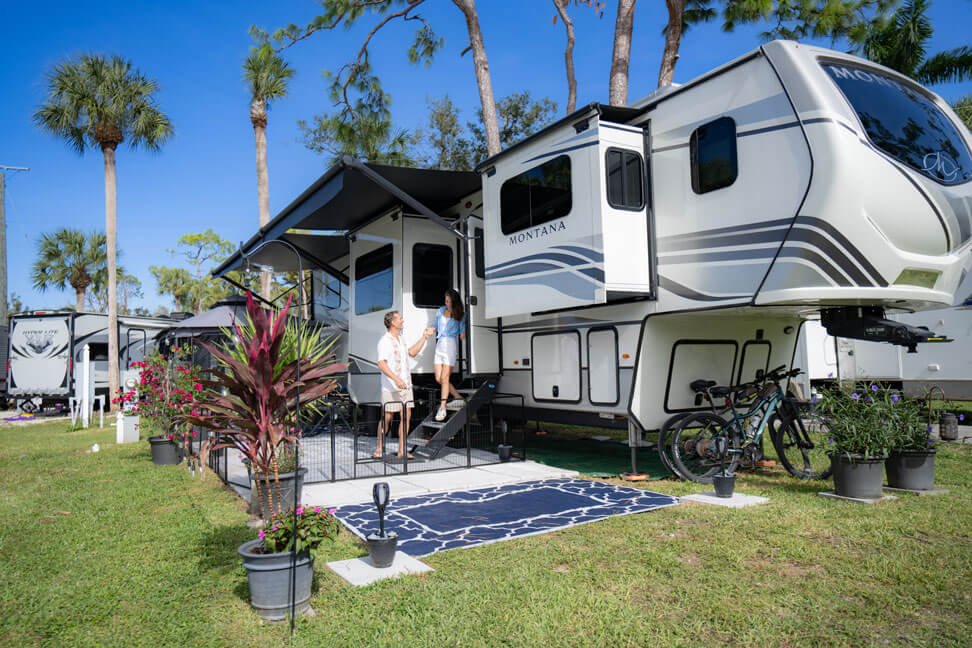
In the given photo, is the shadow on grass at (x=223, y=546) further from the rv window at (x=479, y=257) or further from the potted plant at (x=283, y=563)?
the rv window at (x=479, y=257)

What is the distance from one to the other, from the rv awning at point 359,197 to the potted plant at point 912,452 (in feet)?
16.2

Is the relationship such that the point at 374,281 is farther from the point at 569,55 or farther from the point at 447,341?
the point at 569,55

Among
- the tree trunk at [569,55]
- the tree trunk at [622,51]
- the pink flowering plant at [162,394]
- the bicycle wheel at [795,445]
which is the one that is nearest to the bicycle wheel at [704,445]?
the bicycle wheel at [795,445]

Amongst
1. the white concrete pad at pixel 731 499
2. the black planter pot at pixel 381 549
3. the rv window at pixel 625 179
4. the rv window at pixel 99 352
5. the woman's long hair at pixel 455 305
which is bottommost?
the white concrete pad at pixel 731 499

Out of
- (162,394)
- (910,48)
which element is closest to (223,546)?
(162,394)

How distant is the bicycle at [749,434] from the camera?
5.89m

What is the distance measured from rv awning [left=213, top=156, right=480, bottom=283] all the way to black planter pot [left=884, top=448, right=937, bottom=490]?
505 cm

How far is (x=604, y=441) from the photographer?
30.5ft

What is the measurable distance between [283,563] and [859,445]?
4.38m

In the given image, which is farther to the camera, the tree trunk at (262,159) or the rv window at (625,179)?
the tree trunk at (262,159)

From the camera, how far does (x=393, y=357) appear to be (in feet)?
23.9

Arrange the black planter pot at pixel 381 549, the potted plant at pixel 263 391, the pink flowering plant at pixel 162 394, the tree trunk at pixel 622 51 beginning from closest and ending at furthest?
the potted plant at pixel 263 391 → the black planter pot at pixel 381 549 → the pink flowering plant at pixel 162 394 → the tree trunk at pixel 622 51

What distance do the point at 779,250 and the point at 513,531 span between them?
2.92m

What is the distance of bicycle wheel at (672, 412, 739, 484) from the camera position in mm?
5926
